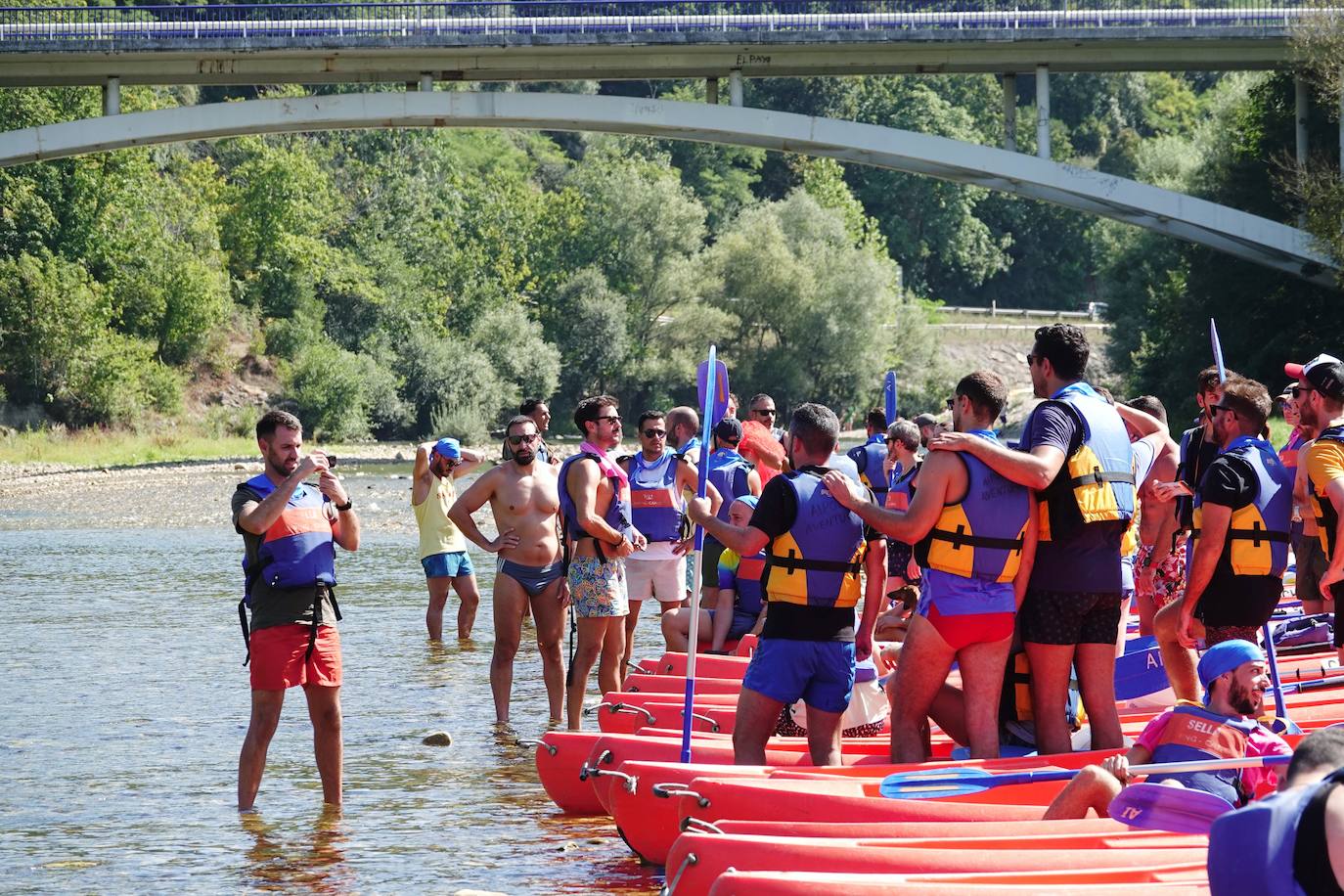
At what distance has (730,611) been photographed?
30.5ft

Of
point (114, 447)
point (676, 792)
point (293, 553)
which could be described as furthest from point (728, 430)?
point (114, 447)

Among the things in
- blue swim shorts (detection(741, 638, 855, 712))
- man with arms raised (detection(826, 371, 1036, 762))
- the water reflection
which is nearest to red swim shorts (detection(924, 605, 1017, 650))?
man with arms raised (detection(826, 371, 1036, 762))

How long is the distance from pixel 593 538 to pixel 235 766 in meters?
2.03

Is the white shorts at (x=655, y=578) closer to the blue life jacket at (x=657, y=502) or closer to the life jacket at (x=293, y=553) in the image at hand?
the blue life jacket at (x=657, y=502)

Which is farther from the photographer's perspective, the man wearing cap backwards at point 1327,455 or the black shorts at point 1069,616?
the man wearing cap backwards at point 1327,455

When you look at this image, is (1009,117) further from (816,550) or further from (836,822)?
(836,822)

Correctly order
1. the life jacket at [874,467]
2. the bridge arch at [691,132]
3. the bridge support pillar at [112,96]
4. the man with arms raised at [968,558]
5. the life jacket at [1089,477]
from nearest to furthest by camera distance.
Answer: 1. the man with arms raised at [968,558]
2. the life jacket at [1089,477]
3. the life jacket at [874,467]
4. the bridge arch at [691,132]
5. the bridge support pillar at [112,96]

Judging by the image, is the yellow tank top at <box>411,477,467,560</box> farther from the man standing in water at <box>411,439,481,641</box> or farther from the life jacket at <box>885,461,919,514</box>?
the life jacket at <box>885,461,919,514</box>

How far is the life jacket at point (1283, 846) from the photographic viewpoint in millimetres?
2643

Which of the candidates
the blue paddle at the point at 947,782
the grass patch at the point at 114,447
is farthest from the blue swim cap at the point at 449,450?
the grass patch at the point at 114,447

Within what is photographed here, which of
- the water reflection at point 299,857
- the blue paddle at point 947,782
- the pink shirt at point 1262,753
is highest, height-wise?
the pink shirt at point 1262,753

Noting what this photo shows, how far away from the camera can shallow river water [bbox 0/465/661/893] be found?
21.3 feet

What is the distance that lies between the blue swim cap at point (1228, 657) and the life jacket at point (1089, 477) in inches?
38.0

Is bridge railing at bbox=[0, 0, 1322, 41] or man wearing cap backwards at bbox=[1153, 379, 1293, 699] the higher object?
bridge railing at bbox=[0, 0, 1322, 41]
